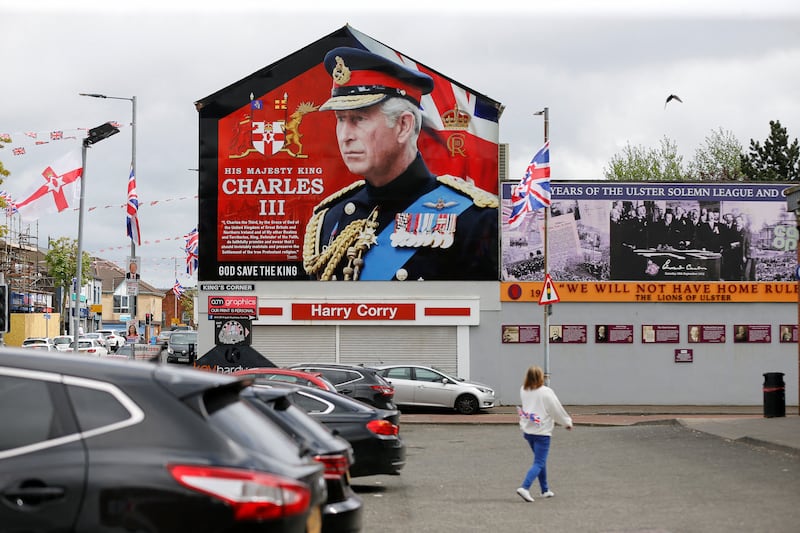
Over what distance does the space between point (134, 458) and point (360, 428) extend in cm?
871

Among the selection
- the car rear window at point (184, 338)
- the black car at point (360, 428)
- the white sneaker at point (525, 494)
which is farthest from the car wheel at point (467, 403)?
the car rear window at point (184, 338)

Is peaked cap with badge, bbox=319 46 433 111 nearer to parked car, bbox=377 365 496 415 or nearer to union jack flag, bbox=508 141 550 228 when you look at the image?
union jack flag, bbox=508 141 550 228

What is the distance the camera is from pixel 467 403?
3077cm

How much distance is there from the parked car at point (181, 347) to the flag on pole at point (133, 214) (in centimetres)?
1786

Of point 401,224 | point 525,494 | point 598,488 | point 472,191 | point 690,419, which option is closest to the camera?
point 525,494

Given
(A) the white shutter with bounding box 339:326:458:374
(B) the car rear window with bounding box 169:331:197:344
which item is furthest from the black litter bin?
(B) the car rear window with bounding box 169:331:197:344

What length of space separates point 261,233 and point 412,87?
6.54 metres

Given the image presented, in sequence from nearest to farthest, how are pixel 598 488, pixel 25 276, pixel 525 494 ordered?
pixel 525 494
pixel 598 488
pixel 25 276

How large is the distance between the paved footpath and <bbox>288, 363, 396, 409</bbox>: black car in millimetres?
3710

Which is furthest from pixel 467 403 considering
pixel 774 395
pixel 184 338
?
pixel 184 338

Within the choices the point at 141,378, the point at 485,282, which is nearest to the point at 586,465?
the point at 141,378

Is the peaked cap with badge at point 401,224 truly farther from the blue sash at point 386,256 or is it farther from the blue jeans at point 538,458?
the blue jeans at point 538,458

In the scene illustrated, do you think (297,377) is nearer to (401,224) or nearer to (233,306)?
(233,306)

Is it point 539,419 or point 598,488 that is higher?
point 539,419
